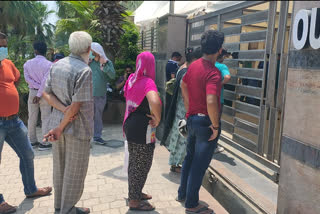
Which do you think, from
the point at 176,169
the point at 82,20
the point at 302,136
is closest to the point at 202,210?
the point at 176,169

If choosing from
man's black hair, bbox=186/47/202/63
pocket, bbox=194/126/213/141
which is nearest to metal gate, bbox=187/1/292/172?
man's black hair, bbox=186/47/202/63

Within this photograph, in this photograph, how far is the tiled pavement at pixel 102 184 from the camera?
3189 mm

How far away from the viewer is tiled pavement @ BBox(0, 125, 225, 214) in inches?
126

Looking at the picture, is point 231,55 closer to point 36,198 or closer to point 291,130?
point 291,130

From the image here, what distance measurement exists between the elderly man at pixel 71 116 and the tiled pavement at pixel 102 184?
485 mm

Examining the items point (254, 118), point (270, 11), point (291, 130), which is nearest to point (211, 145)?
point (291, 130)

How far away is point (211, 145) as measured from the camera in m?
2.92

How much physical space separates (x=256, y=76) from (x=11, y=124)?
135 inches

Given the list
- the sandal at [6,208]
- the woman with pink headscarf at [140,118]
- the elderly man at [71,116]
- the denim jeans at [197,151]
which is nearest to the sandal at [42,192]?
the sandal at [6,208]

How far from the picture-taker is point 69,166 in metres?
2.75

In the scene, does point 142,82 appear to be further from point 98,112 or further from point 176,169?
point 98,112

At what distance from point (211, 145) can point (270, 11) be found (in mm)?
2386

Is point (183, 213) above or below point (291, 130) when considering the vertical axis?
below

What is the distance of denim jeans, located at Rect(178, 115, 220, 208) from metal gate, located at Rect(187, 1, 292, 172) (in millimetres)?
1463
